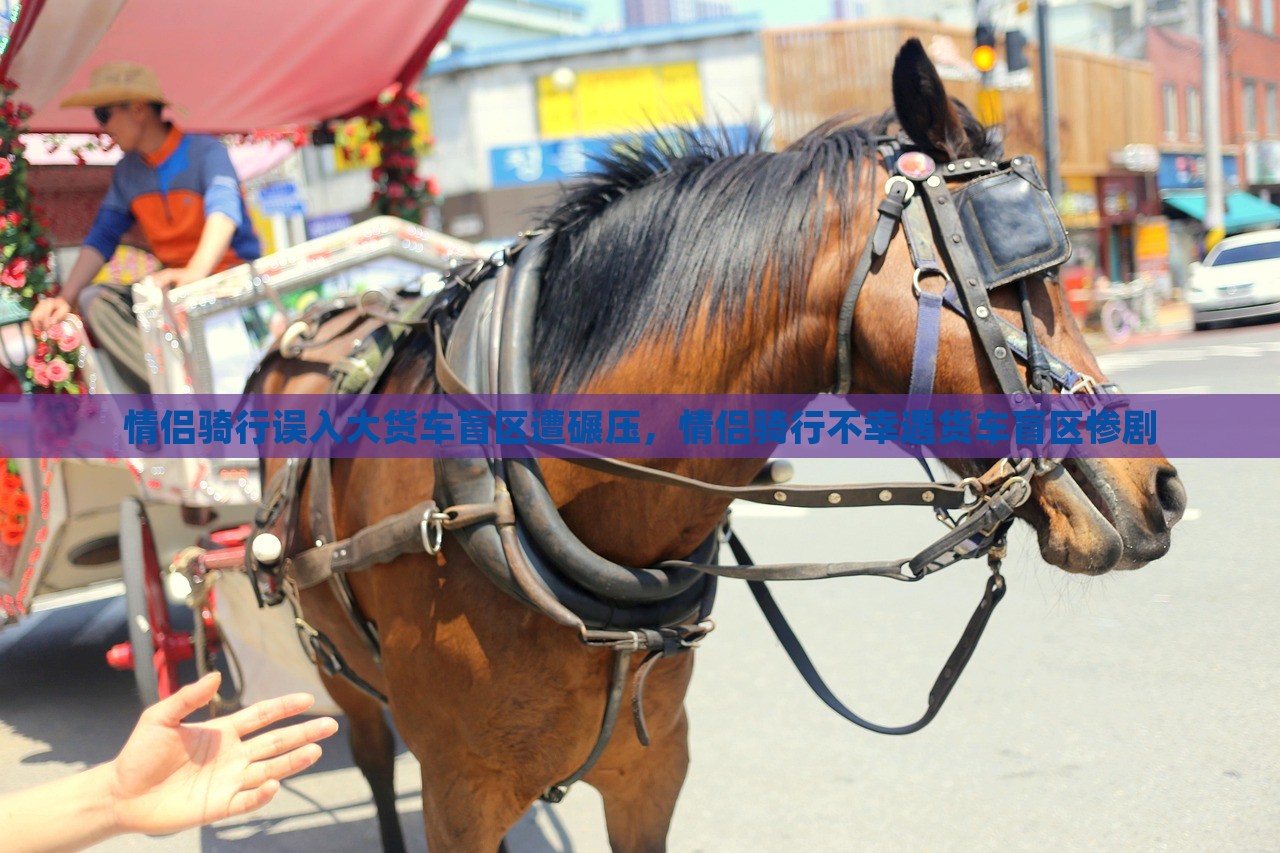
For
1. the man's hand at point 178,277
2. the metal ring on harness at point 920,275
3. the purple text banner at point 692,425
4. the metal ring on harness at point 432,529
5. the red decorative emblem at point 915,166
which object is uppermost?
the red decorative emblem at point 915,166

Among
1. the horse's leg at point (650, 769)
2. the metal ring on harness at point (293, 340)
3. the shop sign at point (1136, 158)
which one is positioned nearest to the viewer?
the horse's leg at point (650, 769)

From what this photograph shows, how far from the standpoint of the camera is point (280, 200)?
1203 centimetres

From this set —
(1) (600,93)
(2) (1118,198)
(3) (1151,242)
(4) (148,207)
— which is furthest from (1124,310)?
(4) (148,207)

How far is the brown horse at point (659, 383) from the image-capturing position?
1490mm

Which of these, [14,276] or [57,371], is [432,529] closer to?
[57,371]

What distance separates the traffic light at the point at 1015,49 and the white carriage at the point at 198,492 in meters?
7.34

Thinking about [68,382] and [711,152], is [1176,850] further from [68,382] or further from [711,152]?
[68,382]

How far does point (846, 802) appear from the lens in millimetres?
3162

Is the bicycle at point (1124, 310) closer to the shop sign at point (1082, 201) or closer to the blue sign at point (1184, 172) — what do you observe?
the shop sign at point (1082, 201)

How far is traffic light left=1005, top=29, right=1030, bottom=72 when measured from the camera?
30.6ft

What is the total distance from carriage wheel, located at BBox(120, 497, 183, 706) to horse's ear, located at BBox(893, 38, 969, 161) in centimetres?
285

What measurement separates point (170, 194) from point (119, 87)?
14.9 inches

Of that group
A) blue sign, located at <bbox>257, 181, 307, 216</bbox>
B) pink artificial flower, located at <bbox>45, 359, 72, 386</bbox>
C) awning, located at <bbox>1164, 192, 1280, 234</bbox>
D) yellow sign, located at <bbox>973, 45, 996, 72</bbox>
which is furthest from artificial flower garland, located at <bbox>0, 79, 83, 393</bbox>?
awning, located at <bbox>1164, 192, 1280, 234</bbox>

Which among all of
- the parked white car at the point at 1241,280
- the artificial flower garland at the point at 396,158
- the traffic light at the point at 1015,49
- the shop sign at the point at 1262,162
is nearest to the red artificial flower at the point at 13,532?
the artificial flower garland at the point at 396,158
